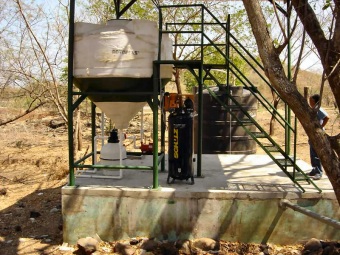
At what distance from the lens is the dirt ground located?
611cm

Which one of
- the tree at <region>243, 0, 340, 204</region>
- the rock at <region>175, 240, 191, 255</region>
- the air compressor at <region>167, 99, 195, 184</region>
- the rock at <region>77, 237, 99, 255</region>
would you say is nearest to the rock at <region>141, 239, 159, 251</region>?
the rock at <region>175, 240, 191, 255</region>

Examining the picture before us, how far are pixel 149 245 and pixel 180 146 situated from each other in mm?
1620

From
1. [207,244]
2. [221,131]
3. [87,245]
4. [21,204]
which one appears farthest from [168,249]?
[221,131]

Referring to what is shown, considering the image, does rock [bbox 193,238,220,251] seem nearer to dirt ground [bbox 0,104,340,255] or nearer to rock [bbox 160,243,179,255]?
dirt ground [bbox 0,104,340,255]

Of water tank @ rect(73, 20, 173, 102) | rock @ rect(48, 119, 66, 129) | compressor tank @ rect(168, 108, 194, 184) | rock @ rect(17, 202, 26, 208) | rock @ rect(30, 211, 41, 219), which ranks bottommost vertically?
rock @ rect(30, 211, 41, 219)

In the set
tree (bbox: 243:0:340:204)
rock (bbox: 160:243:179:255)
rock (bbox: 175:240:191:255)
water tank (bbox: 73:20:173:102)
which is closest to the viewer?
tree (bbox: 243:0:340:204)

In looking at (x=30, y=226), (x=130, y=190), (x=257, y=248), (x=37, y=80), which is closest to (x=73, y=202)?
(x=130, y=190)

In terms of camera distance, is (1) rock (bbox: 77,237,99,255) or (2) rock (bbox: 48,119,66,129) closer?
(1) rock (bbox: 77,237,99,255)

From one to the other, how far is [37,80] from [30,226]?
251 inches

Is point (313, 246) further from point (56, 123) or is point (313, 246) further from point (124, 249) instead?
point (56, 123)

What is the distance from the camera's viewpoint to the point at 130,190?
6.05m

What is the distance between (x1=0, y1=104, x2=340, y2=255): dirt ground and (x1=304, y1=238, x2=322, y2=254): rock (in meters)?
0.15

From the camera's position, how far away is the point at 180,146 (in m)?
6.46

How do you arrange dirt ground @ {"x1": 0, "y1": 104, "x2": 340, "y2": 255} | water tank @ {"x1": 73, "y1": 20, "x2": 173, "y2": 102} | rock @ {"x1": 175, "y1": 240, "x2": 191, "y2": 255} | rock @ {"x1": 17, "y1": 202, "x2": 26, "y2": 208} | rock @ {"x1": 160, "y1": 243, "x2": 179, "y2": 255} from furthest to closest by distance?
rock @ {"x1": 17, "y1": 202, "x2": 26, "y2": 208}, dirt ground @ {"x1": 0, "y1": 104, "x2": 340, "y2": 255}, water tank @ {"x1": 73, "y1": 20, "x2": 173, "y2": 102}, rock @ {"x1": 175, "y1": 240, "x2": 191, "y2": 255}, rock @ {"x1": 160, "y1": 243, "x2": 179, "y2": 255}
